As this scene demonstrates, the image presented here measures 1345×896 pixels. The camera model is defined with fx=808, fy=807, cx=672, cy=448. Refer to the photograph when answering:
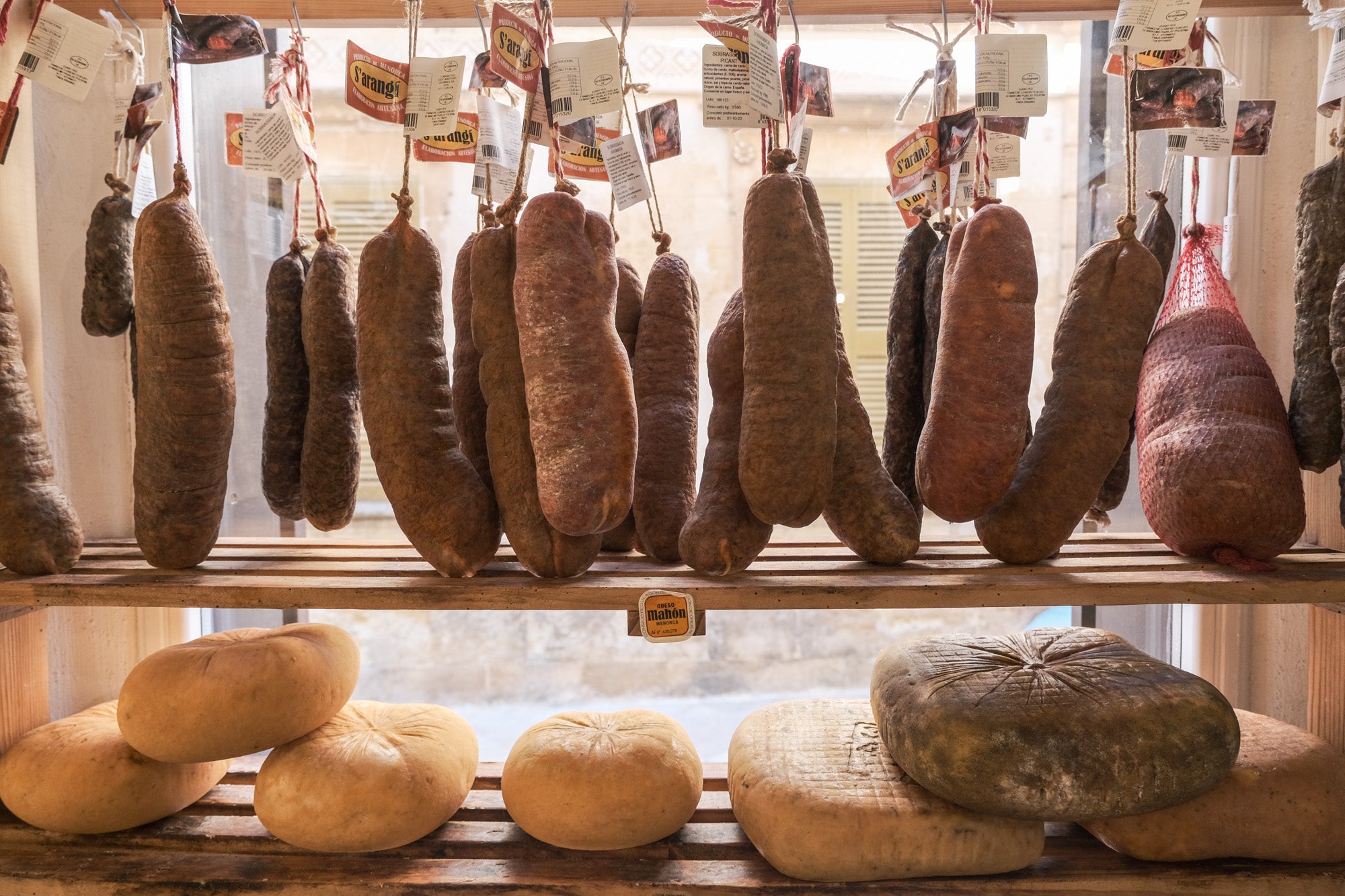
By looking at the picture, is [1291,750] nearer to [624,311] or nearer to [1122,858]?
[1122,858]

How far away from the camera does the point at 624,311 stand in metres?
1.90

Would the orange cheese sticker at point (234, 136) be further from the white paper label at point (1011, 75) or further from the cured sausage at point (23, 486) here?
the white paper label at point (1011, 75)

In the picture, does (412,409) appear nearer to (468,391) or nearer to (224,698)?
(468,391)

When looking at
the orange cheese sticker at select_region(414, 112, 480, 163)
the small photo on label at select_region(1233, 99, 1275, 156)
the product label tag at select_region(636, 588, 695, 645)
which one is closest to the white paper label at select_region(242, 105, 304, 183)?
the orange cheese sticker at select_region(414, 112, 480, 163)

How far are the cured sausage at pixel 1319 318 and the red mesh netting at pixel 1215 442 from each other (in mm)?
48

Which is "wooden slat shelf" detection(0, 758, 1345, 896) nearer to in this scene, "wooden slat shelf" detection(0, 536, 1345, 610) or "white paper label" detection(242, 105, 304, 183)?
"wooden slat shelf" detection(0, 536, 1345, 610)

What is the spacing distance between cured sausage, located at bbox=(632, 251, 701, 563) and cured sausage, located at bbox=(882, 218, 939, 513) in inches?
19.5

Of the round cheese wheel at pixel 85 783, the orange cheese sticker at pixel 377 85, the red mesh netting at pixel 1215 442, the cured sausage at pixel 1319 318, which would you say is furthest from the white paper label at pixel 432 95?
the cured sausage at pixel 1319 318

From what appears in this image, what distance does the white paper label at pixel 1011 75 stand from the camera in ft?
5.50

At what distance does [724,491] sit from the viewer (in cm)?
165

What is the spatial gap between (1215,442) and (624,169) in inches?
53.9

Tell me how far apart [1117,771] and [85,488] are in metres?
2.60

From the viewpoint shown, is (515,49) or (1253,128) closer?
(515,49)

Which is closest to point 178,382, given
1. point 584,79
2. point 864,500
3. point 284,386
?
point 284,386
